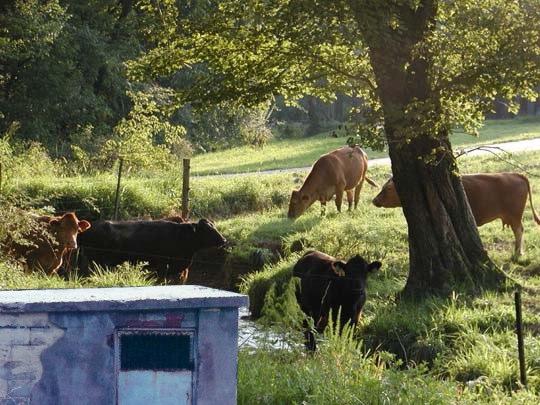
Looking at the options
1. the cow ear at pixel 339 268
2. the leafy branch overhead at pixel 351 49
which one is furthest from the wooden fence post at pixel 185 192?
the cow ear at pixel 339 268

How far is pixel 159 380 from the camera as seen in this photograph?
22.0ft

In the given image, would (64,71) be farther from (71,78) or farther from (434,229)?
(434,229)

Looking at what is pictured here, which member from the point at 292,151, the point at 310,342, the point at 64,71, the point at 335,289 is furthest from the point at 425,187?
the point at 292,151

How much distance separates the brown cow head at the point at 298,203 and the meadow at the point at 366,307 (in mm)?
220

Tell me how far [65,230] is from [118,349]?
10393 millimetres

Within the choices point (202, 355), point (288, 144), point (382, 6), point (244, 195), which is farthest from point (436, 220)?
point (288, 144)

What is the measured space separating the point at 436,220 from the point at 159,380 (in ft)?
28.1

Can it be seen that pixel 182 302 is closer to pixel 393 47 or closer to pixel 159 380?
pixel 159 380

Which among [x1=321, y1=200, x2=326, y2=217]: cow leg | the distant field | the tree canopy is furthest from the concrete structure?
the distant field

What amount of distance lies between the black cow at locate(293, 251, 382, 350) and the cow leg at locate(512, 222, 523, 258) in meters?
4.87

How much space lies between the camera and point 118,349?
21.9 ft

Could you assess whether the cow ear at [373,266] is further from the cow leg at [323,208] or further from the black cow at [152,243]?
the cow leg at [323,208]

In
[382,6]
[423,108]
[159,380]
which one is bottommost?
[159,380]

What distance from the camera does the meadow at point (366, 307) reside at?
28.2 ft
